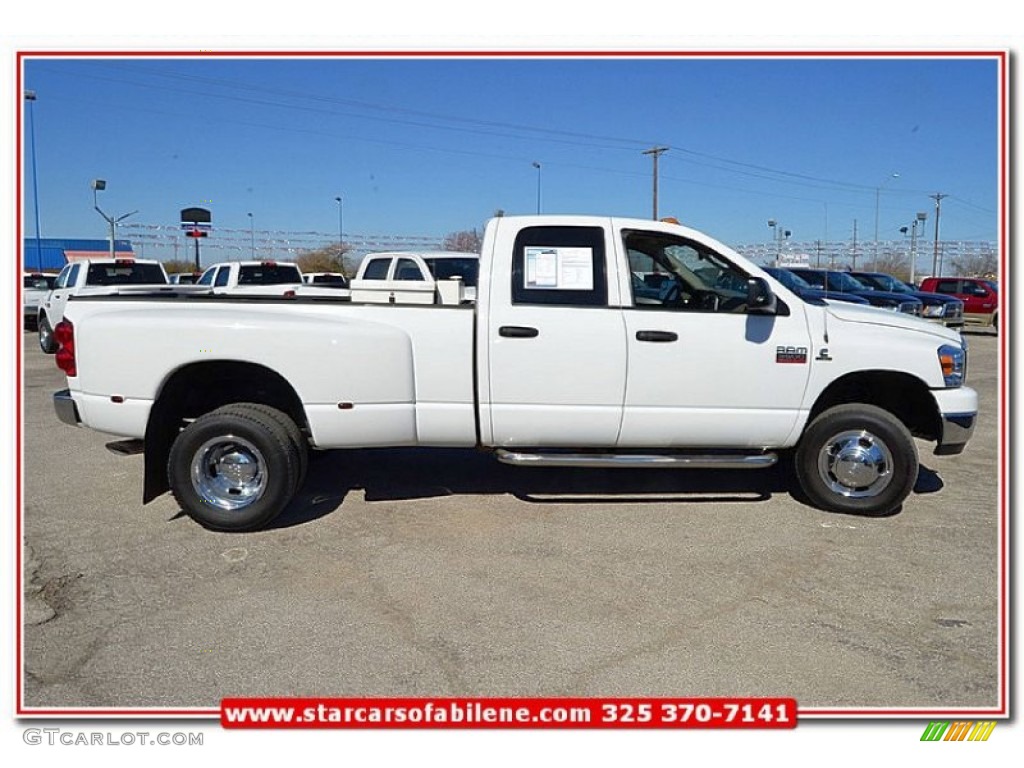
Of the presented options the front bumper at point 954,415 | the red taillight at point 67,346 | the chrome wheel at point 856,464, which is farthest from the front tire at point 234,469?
the front bumper at point 954,415

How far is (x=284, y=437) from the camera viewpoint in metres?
4.97

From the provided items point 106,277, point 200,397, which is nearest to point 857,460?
→ point 200,397

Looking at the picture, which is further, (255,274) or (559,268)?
(255,274)

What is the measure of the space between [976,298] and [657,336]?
843 inches

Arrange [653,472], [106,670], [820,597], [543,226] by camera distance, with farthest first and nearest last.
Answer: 1. [653,472]
2. [543,226]
3. [820,597]
4. [106,670]

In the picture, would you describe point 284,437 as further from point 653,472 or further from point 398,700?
point 653,472

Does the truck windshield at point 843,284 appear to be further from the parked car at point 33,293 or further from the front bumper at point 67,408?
the parked car at point 33,293

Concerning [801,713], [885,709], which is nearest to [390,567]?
→ [801,713]

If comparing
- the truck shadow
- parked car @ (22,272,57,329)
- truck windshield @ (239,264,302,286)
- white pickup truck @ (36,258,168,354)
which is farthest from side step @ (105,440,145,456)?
parked car @ (22,272,57,329)

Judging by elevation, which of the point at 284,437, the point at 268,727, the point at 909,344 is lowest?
the point at 268,727

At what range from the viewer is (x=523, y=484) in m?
6.08

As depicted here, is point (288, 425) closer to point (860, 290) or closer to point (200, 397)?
point (200, 397)

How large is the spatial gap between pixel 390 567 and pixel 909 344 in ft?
12.2

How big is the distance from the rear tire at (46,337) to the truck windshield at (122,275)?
125cm
